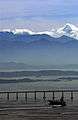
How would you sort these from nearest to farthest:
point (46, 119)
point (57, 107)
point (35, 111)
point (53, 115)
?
point (46, 119) < point (53, 115) < point (35, 111) < point (57, 107)

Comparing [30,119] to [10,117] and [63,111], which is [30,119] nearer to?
[10,117]

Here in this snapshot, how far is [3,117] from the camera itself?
4872cm

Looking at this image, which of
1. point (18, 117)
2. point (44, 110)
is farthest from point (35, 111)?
point (18, 117)

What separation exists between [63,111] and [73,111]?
100cm

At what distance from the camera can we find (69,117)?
4891cm

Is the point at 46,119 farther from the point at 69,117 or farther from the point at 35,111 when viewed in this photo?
the point at 35,111

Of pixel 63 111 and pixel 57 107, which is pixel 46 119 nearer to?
pixel 63 111

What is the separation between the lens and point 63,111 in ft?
179

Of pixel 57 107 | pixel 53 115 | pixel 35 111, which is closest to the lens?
pixel 53 115

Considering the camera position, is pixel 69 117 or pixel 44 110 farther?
pixel 44 110

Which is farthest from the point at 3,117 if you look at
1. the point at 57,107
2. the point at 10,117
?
the point at 57,107

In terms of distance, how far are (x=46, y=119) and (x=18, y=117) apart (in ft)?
9.55

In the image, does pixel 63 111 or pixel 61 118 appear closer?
pixel 61 118

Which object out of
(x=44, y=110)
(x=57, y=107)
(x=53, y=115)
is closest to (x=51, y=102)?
(x=57, y=107)
